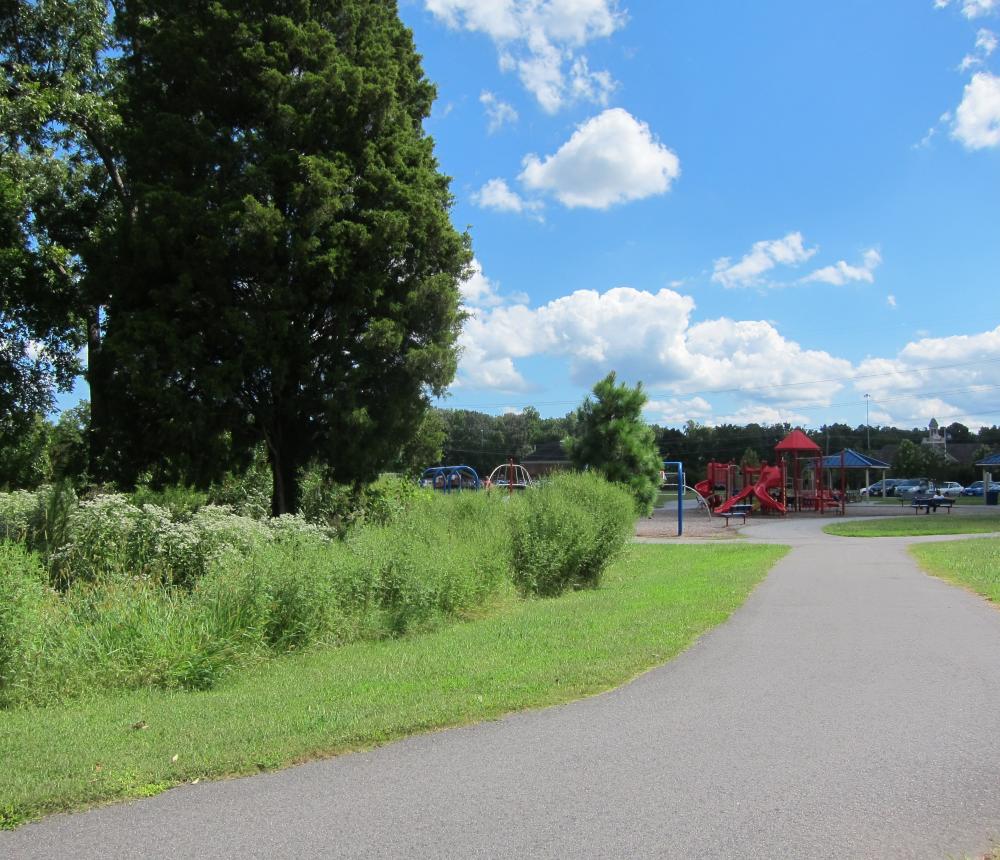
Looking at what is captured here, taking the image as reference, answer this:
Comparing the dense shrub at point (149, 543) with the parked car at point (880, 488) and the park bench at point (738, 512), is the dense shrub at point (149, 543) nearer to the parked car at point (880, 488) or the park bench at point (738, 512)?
the park bench at point (738, 512)

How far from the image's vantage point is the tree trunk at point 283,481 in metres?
17.5

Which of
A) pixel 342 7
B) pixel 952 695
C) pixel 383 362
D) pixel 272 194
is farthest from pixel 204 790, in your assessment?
pixel 342 7

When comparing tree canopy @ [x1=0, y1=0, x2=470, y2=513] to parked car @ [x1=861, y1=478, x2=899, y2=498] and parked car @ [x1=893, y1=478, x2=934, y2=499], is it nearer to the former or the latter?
parked car @ [x1=893, y1=478, x2=934, y2=499]

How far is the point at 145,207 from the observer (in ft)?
51.5

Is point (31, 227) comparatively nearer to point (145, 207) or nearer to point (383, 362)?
point (145, 207)

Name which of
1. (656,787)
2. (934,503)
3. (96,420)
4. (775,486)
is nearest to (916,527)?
(775,486)

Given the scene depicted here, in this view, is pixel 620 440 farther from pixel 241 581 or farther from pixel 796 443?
pixel 796 443

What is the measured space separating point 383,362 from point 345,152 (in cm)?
453

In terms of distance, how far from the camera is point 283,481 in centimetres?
1775

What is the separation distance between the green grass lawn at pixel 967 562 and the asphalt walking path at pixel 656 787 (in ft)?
22.9

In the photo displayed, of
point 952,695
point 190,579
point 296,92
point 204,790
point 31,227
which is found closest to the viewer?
point 204,790

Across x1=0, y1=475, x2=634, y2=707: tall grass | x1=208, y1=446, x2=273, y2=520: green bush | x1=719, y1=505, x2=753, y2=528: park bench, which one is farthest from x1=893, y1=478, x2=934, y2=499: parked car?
x1=0, y1=475, x2=634, y2=707: tall grass

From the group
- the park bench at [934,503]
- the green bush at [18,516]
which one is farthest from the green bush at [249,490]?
the park bench at [934,503]

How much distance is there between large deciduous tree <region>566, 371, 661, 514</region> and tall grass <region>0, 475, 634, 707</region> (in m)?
7.36
